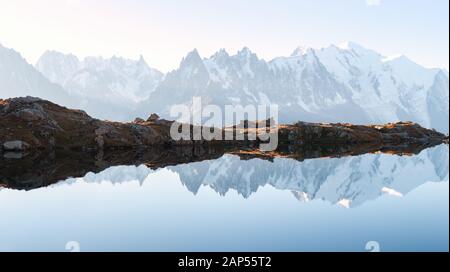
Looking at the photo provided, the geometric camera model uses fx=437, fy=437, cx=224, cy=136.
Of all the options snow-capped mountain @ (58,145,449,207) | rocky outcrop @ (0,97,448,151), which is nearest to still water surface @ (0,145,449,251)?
snow-capped mountain @ (58,145,449,207)

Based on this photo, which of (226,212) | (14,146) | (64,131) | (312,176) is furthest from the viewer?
(64,131)

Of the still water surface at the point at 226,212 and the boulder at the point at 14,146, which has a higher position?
the boulder at the point at 14,146

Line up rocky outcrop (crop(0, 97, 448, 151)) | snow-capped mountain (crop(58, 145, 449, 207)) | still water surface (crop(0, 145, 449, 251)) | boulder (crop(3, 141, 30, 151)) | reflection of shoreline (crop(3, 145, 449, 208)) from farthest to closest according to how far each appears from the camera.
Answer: rocky outcrop (crop(0, 97, 448, 151)), boulder (crop(3, 141, 30, 151)), snow-capped mountain (crop(58, 145, 449, 207)), reflection of shoreline (crop(3, 145, 449, 208)), still water surface (crop(0, 145, 449, 251))

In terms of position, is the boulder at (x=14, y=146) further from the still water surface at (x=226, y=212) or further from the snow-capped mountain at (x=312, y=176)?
the still water surface at (x=226, y=212)

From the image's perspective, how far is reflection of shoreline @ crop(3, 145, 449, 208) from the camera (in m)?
63.5

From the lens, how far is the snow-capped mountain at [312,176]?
63.7 metres

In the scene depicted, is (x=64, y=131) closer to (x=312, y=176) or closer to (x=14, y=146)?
(x=14, y=146)

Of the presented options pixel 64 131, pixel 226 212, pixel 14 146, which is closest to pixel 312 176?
pixel 226 212

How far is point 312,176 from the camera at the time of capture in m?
83.0

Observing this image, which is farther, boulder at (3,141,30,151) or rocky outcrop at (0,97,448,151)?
rocky outcrop at (0,97,448,151)

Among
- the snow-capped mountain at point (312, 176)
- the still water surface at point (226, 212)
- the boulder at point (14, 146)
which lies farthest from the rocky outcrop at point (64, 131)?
the still water surface at point (226, 212)

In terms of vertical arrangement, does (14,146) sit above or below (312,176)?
above

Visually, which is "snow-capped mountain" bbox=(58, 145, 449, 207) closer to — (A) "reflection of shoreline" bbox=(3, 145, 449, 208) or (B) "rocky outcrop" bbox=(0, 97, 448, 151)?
(A) "reflection of shoreline" bbox=(3, 145, 449, 208)
